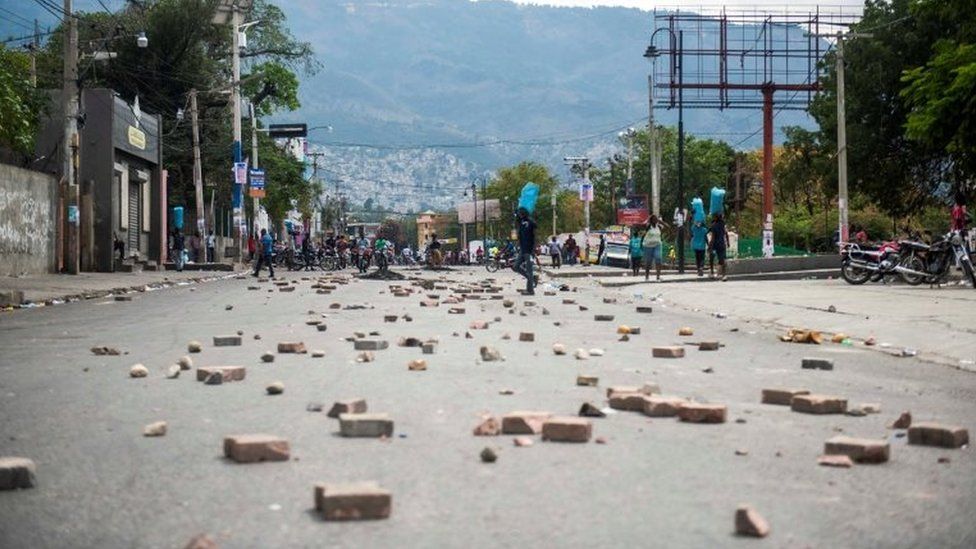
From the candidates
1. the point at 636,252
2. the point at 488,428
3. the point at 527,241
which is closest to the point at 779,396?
the point at 488,428

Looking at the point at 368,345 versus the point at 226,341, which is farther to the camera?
the point at 226,341

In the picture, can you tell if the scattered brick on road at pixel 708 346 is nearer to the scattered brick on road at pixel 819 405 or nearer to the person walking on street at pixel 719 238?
the scattered brick on road at pixel 819 405

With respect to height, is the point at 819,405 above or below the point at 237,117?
below

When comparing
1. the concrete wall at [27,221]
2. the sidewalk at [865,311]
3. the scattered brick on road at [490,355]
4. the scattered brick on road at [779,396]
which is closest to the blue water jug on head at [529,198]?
the sidewalk at [865,311]

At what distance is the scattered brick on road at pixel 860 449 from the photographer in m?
5.11

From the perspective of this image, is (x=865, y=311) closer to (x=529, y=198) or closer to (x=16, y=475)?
(x=529, y=198)

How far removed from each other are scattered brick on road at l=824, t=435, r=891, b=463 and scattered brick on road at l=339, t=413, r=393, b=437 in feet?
6.47

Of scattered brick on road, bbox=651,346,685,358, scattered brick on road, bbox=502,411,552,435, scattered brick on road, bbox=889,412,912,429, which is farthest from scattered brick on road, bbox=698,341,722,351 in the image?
scattered brick on road, bbox=502,411,552,435

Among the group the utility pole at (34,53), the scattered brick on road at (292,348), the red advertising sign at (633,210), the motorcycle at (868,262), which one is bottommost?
the scattered brick on road at (292,348)

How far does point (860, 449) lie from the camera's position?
5.14 m

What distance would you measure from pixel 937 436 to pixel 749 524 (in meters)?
2.14

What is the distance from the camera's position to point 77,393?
7.38 m

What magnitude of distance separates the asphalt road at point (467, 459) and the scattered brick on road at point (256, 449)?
7 cm

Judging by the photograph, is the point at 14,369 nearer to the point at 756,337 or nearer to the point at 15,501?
the point at 15,501
